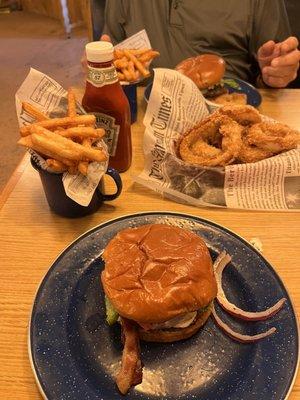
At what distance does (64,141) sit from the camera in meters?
0.91

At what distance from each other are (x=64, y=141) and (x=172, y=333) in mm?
486

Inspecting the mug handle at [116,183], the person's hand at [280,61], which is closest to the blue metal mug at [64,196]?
the mug handle at [116,183]

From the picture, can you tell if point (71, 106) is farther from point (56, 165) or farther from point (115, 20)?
point (115, 20)

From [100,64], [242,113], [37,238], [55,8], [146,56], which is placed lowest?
[55,8]

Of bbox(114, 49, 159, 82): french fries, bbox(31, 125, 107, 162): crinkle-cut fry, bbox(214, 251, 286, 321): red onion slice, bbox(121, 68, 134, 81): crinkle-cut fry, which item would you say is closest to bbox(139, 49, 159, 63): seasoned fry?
bbox(114, 49, 159, 82): french fries

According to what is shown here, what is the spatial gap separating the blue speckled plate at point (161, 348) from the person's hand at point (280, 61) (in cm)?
97

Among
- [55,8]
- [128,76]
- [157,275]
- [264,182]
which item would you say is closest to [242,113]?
[264,182]

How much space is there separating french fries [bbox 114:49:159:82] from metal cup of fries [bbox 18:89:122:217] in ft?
0.99

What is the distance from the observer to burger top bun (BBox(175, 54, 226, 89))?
149 cm

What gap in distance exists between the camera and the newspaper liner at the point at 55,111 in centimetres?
96

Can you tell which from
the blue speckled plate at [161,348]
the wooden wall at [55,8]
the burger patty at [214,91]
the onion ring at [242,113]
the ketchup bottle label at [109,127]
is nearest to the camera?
the blue speckled plate at [161,348]

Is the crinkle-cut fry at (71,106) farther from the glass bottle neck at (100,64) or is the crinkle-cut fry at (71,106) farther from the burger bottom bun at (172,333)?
the burger bottom bun at (172,333)

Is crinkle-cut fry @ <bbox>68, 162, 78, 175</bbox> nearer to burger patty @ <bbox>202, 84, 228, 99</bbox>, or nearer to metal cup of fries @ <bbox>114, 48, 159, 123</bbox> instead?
metal cup of fries @ <bbox>114, 48, 159, 123</bbox>

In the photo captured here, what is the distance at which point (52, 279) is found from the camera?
84cm
